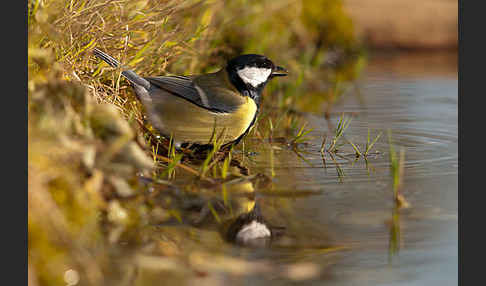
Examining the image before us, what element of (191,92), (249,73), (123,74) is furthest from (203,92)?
(123,74)

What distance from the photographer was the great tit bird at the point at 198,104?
143 inches

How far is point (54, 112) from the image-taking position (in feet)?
8.09

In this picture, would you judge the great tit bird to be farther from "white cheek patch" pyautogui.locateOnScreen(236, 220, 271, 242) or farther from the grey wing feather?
"white cheek patch" pyautogui.locateOnScreen(236, 220, 271, 242)

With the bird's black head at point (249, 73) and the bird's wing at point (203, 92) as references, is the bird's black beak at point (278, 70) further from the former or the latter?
the bird's wing at point (203, 92)

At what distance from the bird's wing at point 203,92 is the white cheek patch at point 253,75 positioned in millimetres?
132

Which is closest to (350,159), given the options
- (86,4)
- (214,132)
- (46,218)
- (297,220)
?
(214,132)

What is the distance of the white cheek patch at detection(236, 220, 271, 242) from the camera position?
2529 millimetres

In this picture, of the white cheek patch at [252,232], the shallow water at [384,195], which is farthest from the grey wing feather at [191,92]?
the white cheek patch at [252,232]

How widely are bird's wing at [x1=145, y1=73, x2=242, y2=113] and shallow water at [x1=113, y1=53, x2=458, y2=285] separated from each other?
0.38 m

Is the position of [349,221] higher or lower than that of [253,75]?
lower

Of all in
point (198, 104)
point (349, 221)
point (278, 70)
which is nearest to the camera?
point (349, 221)

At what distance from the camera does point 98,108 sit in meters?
2.58

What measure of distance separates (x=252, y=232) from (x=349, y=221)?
1.47 feet

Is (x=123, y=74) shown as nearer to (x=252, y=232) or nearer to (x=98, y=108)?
(x=98, y=108)
